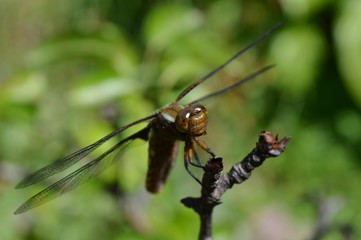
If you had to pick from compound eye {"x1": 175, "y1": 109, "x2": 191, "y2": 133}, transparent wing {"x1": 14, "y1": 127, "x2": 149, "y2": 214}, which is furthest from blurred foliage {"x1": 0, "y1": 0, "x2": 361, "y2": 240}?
compound eye {"x1": 175, "y1": 109, "x2": 191, "y2": 133}

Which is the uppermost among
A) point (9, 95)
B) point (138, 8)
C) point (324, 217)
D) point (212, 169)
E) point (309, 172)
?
point (138, 8)

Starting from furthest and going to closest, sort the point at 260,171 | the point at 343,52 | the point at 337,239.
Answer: the point at 260,171 → the point at 343,52 → the point at 337,239

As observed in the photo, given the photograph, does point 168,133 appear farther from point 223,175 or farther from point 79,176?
point 223,175

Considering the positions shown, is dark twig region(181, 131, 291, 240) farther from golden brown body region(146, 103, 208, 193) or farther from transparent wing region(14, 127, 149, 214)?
transparent wing region(14, 127, 149, 214)

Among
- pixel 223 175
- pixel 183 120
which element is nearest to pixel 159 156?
pixel 183 120

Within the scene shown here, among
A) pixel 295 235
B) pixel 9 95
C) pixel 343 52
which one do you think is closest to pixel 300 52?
pixel 343 52

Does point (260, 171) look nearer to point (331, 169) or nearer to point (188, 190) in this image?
Answer: point (331, 169)
